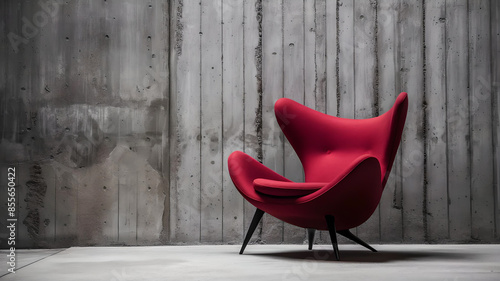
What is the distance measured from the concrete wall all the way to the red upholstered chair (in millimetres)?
507

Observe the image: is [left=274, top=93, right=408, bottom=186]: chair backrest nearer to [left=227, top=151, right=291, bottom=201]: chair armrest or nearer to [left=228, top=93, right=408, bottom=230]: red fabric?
[left=228, top=93, right=408, bottom=230]: red fabric

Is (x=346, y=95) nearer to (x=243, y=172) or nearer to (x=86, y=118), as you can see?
(x=243, y=172)

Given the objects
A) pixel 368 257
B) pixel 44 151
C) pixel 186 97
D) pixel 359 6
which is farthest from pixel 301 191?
pixel 44 151

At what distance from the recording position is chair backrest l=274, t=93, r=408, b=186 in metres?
2.95

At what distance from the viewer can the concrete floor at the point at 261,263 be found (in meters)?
2.10

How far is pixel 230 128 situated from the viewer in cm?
358

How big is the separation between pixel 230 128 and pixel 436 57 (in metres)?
1.49

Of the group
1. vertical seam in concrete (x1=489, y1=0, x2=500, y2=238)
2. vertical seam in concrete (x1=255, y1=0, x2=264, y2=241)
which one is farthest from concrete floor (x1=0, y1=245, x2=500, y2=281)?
vertical seam in concrete (x1=255, y1=0, x2=264, y2=241)

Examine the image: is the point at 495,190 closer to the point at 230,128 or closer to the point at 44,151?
the point at 230,128

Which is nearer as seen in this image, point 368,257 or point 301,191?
point 301,191

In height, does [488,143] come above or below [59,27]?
below

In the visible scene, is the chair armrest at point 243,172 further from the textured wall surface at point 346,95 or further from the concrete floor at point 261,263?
the textured wall surface at point 346,95

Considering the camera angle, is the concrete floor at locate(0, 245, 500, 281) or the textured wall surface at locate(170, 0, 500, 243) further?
the textured wall surface at locate(170, 0, 500, 243)

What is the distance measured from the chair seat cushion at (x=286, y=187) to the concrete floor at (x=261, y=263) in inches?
12.9
